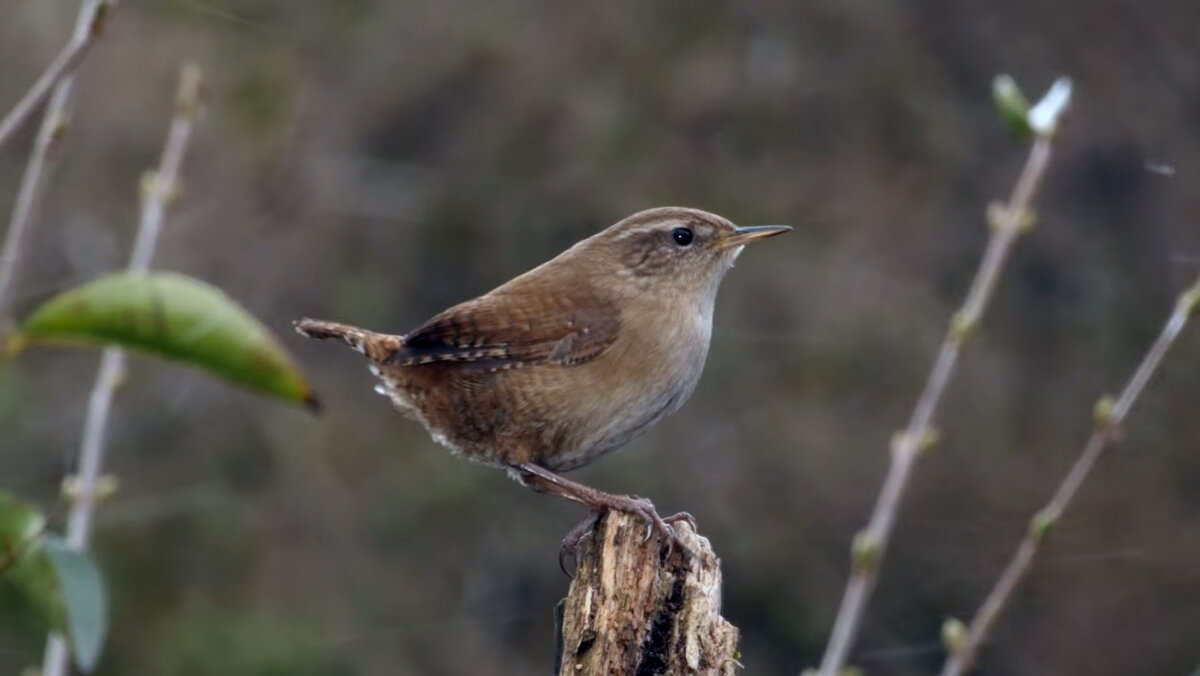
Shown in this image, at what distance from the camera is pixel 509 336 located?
3338 millimetres

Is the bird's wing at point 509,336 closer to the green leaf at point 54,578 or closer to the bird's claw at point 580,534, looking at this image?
the bird's claw at point 580,534

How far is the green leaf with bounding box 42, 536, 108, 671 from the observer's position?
4.86ft

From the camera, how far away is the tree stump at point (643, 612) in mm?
2420

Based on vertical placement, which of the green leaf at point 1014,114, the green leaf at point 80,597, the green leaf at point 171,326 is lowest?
the green leaf at point 80,597

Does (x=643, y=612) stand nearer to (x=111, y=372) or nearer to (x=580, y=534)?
(x=580, y=534)

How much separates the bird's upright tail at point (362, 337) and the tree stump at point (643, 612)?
912 mm

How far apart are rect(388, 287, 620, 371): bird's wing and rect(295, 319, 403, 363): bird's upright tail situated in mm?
58

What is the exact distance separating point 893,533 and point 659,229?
5.56 metres

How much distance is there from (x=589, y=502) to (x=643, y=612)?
46 cm

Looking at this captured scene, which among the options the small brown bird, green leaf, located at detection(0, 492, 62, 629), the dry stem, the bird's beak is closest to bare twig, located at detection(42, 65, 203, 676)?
green leaf, located at detection(0, 492, 62, 629)

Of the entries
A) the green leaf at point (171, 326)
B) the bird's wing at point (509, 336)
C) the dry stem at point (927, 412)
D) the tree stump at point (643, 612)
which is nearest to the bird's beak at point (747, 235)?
the bird's wing at point (509, 336)

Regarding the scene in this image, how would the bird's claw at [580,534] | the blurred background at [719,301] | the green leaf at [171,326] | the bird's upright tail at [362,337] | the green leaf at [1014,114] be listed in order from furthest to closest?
the blurred background at [719,301], the bird's upright tail at [362,337], the bird's claw at [580,534], the green leaf at [1014,114], the green leaf at [171,326]

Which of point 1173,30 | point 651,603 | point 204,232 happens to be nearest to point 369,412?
point 204,232

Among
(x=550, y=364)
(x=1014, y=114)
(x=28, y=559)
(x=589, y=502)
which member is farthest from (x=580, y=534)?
(x=28, y=559)
